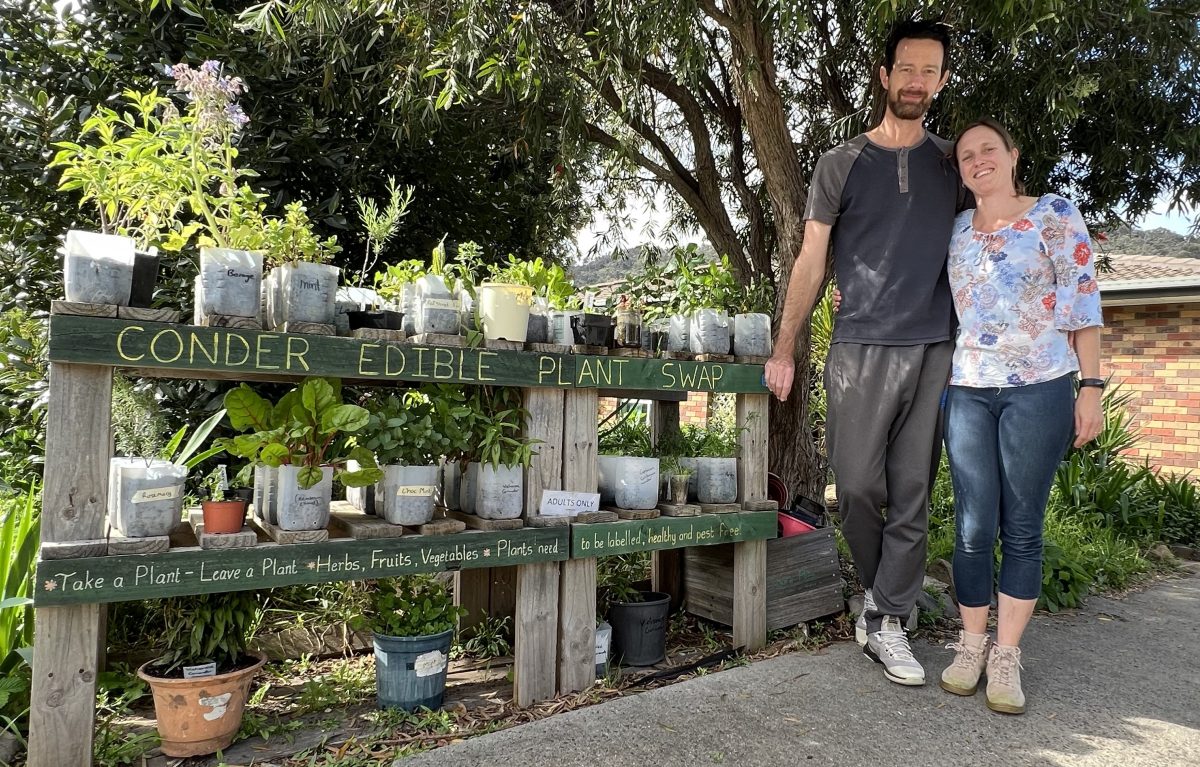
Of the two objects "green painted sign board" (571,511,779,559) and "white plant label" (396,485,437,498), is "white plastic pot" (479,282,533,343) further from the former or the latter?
"green painted sign board" (571,511,779,559)

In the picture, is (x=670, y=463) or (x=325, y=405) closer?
(x=325, y=405)

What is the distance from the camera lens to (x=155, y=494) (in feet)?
6.58

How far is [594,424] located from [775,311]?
1.74 meters

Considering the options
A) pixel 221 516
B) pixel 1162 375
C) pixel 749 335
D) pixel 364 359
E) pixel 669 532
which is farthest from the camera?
pixel 1162 375

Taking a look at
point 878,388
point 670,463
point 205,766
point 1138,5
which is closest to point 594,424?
point 670,463

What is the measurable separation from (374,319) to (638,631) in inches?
61.2

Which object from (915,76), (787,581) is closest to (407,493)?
(787,581)

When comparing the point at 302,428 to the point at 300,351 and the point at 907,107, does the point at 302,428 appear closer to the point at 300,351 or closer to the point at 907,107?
the point at 300,351

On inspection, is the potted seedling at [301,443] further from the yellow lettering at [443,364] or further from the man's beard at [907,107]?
the man's beard at [907,107]

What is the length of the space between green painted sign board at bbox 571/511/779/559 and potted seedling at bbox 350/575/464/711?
1.69 feet

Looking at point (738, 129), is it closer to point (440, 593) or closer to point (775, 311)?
point (775, 311)

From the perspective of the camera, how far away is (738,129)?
514cm

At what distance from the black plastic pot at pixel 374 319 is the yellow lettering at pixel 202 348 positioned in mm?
400

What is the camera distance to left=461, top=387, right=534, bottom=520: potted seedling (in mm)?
2463
